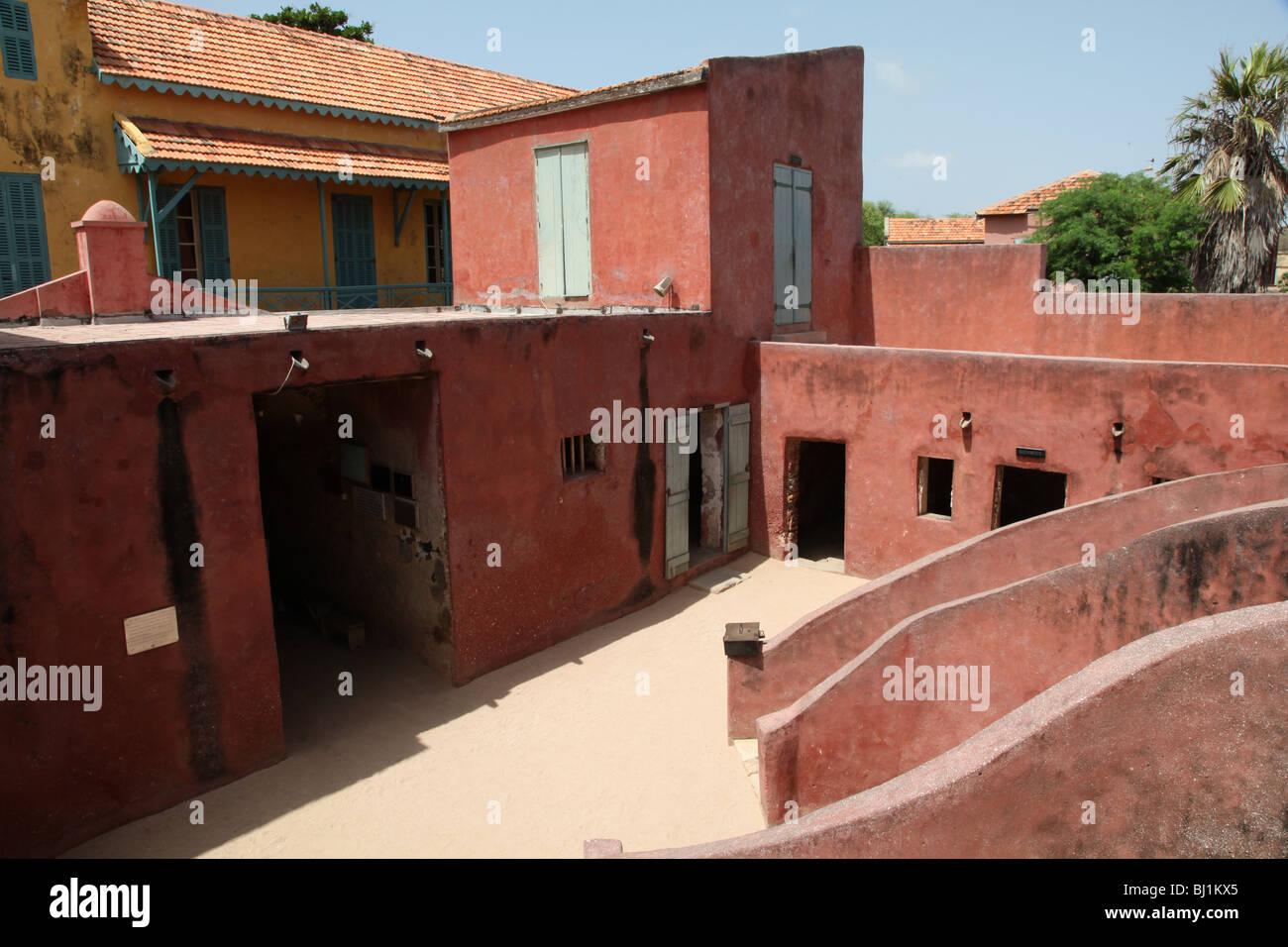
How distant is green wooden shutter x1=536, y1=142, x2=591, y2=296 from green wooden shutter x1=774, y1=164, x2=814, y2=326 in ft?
9.32

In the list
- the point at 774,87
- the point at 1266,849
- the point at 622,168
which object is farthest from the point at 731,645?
the point at 774,87

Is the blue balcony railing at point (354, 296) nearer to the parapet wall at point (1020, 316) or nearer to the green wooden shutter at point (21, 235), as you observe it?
the green wooden shutter at point (21, 235)

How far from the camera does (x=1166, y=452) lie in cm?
975

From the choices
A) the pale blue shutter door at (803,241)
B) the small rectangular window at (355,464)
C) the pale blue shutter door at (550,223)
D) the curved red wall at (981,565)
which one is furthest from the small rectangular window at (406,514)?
the pale blue shutter door at (803,241)

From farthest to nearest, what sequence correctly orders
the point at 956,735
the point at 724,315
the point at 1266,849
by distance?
the point at 724,315 < the point at 956,735 < the point at 1266,849

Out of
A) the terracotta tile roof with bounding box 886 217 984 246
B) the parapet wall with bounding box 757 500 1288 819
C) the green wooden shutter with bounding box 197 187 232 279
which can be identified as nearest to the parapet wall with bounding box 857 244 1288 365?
the parapet wall with bounding box 757 500 1288 819

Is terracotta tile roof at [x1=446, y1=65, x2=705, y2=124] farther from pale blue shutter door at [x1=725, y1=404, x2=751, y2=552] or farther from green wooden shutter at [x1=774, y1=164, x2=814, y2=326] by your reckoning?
pale blue shutter door at [x1=725, y1=404, x2=751, y2=552]

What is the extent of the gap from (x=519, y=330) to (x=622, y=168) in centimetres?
403

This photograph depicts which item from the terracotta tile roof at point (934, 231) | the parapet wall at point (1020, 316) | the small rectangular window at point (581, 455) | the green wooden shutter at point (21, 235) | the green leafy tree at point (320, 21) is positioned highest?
the green leafy tree at point (320, 21)

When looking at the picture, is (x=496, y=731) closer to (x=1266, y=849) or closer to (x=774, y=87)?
(x=1266, y=849)

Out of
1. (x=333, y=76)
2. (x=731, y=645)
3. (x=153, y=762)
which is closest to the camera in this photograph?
(x=153, y=762)

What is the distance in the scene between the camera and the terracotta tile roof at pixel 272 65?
48.5 feet

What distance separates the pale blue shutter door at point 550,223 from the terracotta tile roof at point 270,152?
435 cm

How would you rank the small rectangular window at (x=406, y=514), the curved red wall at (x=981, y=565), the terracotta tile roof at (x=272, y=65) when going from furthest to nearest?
the terracotta tile roof at (x=272, y=65), the small rectangular window at (x=406, y=514), the curved red wall at (x=981, y=565)
